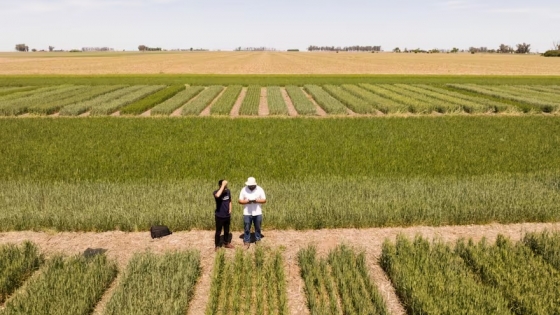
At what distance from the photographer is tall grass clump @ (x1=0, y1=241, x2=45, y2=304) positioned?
7.30 meters

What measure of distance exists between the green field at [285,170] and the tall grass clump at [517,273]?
201 cm

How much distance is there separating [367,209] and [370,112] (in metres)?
19.4

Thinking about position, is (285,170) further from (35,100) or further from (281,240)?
(35,100)

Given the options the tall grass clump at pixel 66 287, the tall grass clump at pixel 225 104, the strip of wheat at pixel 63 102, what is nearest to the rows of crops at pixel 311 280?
the tall grass clump at pixel 66 287

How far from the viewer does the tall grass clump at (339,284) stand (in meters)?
6.61

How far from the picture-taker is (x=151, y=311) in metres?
6.38

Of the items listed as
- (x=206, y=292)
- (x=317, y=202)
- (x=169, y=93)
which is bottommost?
(x=206, y=292)

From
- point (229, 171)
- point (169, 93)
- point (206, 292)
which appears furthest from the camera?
point (169, 93)

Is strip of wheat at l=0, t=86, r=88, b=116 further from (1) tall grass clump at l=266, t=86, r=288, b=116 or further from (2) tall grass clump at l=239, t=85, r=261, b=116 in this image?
(1) tall grass clump at l=266, t=86, r=288, b=116

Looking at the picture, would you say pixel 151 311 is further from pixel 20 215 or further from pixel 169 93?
pixel 169 93

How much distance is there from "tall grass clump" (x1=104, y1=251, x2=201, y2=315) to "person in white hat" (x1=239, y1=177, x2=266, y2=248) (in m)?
1.33

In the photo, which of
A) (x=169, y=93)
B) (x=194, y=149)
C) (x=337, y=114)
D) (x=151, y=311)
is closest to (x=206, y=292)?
(x=151, y=311)

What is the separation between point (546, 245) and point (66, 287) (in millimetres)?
9976

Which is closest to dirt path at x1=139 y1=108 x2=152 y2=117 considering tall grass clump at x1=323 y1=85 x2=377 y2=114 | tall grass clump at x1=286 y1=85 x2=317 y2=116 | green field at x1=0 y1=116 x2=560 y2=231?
green field at x1=0 y1=116 x2=560 y2=231
